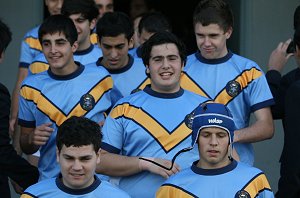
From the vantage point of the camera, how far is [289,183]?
742cm

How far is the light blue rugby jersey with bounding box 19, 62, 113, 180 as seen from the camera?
7.83 meters

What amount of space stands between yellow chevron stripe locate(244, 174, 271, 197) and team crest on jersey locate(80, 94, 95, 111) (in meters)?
1.51

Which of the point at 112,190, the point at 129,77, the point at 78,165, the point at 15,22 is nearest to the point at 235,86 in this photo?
the point at 129,77

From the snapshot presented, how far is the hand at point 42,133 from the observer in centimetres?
766

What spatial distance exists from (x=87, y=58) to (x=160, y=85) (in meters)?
1.54

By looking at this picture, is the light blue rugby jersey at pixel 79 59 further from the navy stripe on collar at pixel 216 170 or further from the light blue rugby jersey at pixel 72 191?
the navy stripe on collar at pixel 216 170

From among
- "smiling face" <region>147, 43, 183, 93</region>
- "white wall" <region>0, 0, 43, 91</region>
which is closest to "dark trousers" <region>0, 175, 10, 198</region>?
"smiling face" <region>147, 43, 183, 93</region>

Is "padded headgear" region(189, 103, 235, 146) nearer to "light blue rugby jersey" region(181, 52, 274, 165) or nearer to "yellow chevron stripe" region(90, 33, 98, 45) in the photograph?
"light blue rugby jersey" region(181, 52, 274, 165)

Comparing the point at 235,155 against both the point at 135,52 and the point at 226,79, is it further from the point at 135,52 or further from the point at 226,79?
the point at 135,52

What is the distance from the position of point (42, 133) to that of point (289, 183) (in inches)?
65.1

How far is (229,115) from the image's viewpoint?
23.0 feet

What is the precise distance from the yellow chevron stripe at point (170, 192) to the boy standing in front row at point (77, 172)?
231 millimetres

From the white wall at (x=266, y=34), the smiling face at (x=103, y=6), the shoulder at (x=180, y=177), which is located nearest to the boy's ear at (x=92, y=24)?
the smiling face at (x=103, y=6)

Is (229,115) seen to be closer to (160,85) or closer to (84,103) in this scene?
(160,85)
